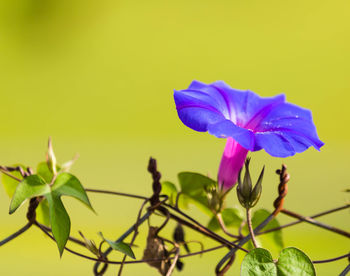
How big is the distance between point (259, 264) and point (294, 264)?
1.4 inches

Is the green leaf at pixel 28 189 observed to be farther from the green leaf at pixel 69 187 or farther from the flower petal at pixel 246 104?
the flower petal at pixel 246 104

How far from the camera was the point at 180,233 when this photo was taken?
655 mm

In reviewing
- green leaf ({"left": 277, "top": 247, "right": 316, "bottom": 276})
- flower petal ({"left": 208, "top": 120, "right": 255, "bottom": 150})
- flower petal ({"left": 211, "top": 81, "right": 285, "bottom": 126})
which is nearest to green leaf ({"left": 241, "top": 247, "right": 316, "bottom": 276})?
green leaf ({"left": 277, "top": 247, "right": 316, "bottom": 276})

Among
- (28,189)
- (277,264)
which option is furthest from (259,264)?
(28,189)

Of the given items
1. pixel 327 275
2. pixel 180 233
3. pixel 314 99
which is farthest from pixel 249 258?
pixel 314 99

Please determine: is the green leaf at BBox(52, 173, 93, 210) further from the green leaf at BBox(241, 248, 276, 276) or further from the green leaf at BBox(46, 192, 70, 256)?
the green leaf at BBox(241, 248, 276, 276)

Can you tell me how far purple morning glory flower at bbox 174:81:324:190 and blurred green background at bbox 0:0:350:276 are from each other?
2936 millimetres

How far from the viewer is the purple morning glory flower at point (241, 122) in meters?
0.51

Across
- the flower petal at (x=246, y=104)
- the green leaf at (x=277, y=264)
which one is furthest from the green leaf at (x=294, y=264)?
the flower petal at (x=246, y=104)

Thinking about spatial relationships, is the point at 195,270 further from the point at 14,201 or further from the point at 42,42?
the point at 14,201

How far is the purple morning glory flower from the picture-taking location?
51 cm

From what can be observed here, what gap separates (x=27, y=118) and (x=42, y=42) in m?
0.61

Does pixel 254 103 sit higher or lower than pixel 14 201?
higher

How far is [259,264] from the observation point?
1.53 feet
